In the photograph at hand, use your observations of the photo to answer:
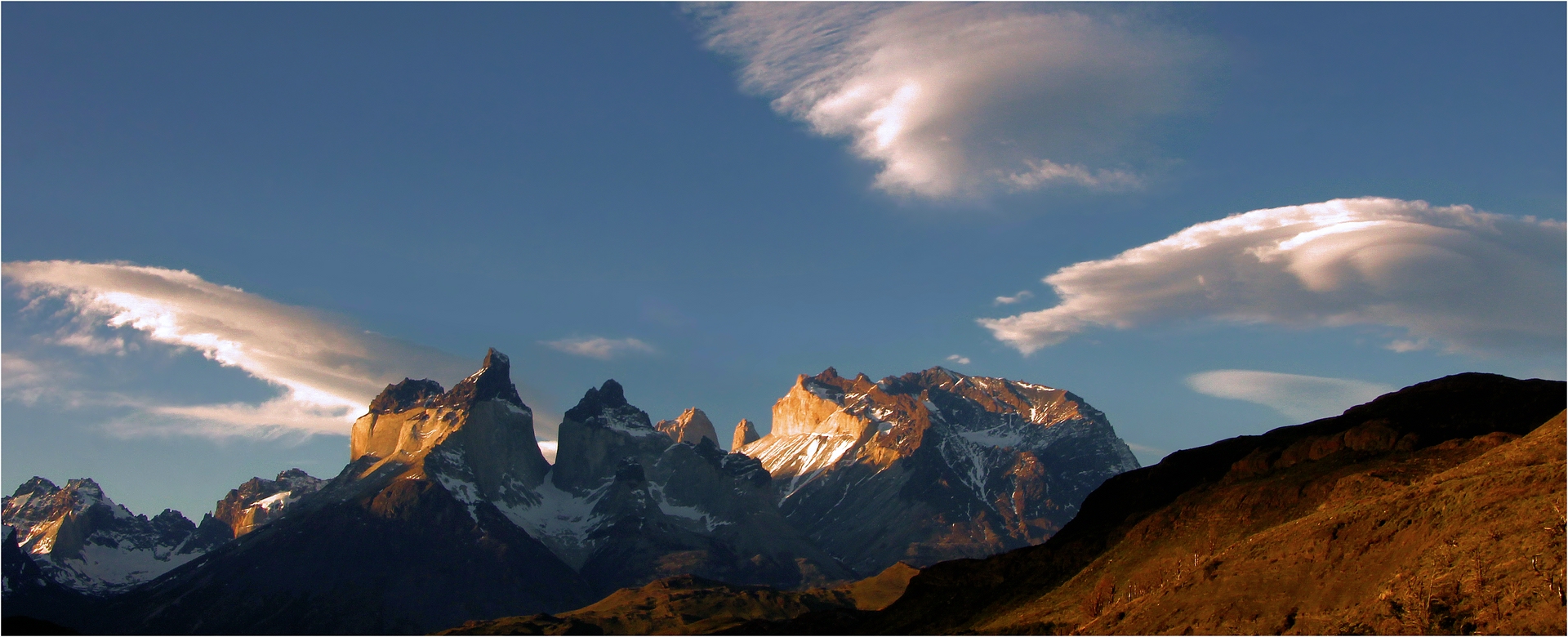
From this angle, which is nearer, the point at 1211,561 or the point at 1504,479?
the point at 1504,479

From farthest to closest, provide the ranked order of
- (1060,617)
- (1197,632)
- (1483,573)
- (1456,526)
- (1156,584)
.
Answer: (1060,617) < (1156,584) < (1197,632) < (1456,526) < (1483,573)

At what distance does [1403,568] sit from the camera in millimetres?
127438

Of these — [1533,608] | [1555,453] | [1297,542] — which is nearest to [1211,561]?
[1297,542]

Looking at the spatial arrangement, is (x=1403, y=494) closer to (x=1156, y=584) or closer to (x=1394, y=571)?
(x=1394, y=571)

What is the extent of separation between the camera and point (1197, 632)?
141 metres

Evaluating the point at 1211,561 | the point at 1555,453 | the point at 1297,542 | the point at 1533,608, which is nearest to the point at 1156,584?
the point at 1211,561

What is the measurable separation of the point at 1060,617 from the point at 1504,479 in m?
76.5

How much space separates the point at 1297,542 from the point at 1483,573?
106 feet

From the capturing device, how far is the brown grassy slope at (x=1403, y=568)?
111500 mm

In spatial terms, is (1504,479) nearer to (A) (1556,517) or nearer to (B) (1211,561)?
(A) (1556,517)

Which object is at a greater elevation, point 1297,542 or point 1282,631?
point 1297,542

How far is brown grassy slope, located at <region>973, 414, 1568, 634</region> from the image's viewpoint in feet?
366

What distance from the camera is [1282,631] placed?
132 meters

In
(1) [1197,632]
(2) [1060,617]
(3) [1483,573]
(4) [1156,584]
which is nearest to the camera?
(3) [1483,573]
